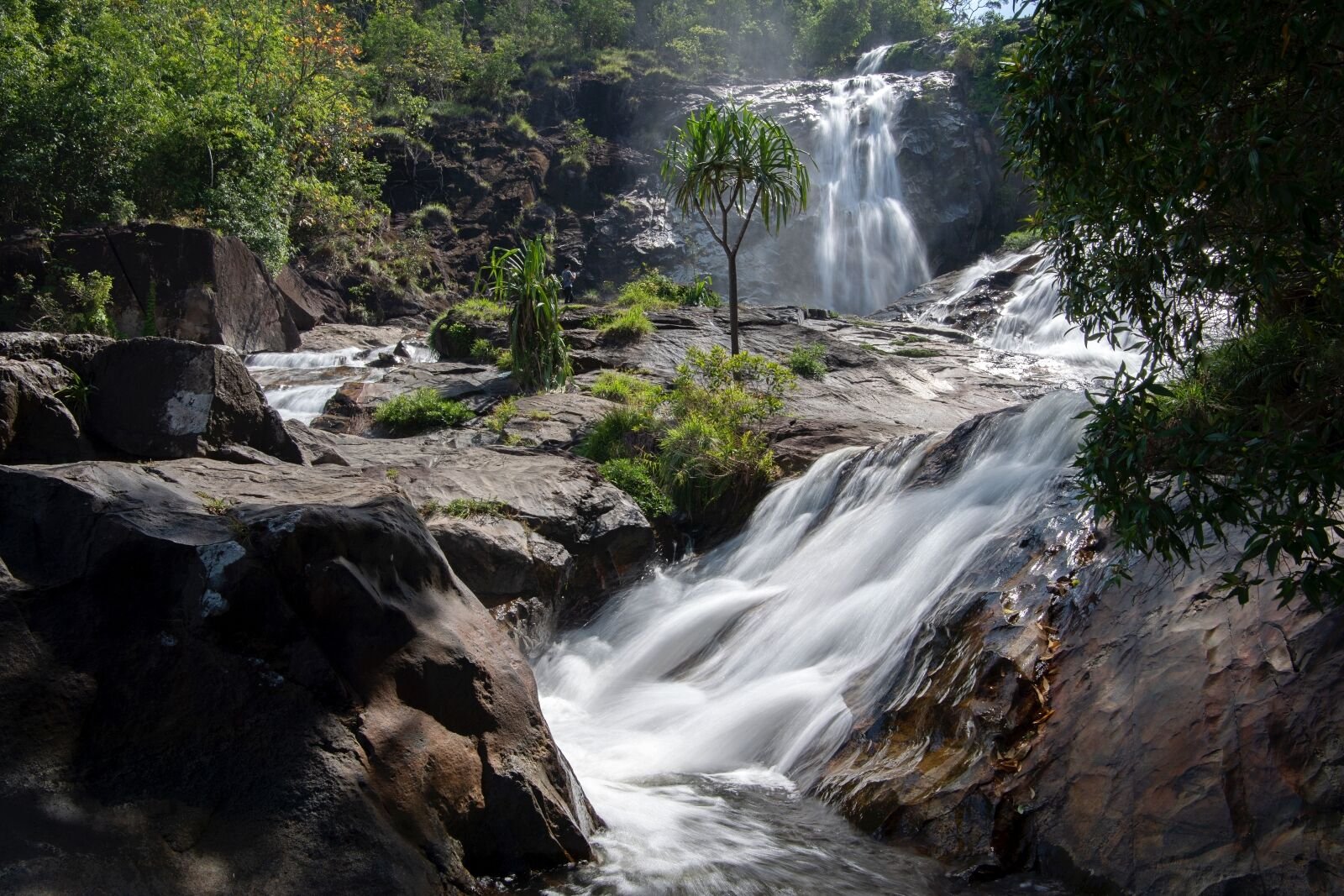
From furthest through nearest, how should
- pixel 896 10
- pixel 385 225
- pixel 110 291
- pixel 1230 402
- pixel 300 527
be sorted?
1. pixel 896 10
2. pixel 385 225
3. pixel 110 291
4. pixel 1230 402
5. pixel 300 527

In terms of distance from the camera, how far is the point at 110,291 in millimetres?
16812

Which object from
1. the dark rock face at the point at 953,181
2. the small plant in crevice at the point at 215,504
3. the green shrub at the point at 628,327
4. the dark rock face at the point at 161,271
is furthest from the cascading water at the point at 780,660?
the dark rock face at the point at 953,181

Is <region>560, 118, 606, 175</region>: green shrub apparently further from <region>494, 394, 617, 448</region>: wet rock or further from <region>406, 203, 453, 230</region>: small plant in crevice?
<region>494, 394, 617, 448</region>: wet rock

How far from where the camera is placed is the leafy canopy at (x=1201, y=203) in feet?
9.29

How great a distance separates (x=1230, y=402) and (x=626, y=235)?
1133 inches

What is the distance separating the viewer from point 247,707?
3.55 metres

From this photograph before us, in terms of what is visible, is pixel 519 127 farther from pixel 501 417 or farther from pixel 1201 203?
pixel 1201 203

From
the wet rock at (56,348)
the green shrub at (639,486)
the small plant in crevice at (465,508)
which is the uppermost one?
the wet rock at (56,348)

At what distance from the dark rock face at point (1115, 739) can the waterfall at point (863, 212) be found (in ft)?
81.0

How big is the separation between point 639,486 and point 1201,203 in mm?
7366

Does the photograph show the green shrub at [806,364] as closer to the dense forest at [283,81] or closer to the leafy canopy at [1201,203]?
the dense forest at [283,81]

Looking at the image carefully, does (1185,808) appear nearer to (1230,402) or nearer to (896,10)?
(1230,402)

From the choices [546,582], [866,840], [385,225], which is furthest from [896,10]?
[866,840]

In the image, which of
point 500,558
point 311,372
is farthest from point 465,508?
point 311,372
